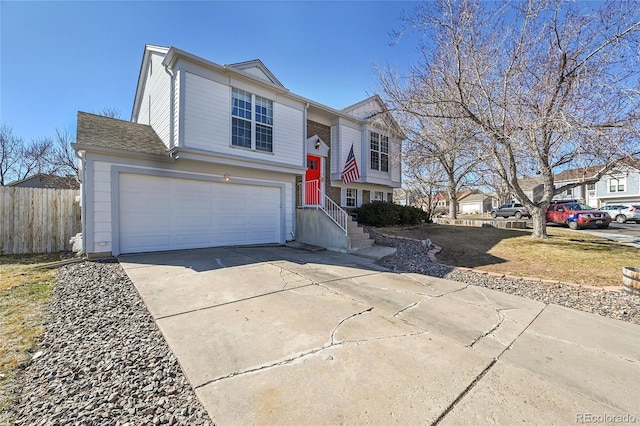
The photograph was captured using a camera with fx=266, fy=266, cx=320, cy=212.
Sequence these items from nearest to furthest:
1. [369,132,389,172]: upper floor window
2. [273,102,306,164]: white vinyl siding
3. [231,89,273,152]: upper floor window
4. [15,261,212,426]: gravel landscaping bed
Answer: [15,261,212,426]: gravel landscaping bed < [231,89,273,152]: upper floor window < [273,102,306,164]: white vinyl siding < [369,132,389,172]: upper floor window

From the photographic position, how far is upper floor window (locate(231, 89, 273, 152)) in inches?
341

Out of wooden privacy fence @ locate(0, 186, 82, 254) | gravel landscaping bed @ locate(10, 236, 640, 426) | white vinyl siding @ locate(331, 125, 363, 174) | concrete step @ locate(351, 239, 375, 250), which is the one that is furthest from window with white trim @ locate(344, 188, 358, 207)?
wooden privacy fence @ locate(0, 186, 82, 254)

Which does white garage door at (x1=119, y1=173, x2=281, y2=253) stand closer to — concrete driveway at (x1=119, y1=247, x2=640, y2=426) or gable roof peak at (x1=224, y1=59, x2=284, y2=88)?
concrete driveway at (x1=119, y1=247, x2=640, y2=426)

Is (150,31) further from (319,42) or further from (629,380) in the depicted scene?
(629,380)

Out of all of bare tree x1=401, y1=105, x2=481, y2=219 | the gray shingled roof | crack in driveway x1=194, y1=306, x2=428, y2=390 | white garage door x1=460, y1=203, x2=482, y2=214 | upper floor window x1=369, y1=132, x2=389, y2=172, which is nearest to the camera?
crack in driveway x1=194, y1=306, x2=428, y2=390

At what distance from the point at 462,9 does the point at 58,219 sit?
42.6 feet

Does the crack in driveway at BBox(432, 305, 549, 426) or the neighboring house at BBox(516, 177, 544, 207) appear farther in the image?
the neighboring house at BBox(516, 177, 544, 207)

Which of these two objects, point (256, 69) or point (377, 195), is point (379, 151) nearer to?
point (377, 195)

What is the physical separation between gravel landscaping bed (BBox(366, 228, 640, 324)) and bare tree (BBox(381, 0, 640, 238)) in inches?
141

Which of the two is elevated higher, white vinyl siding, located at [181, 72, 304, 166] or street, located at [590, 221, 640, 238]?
white vinyl siding, located at [181, 72, 304, 166]

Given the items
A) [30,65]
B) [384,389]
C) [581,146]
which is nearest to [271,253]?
[384,389]

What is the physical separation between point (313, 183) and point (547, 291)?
298 inches

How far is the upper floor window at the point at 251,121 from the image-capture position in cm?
867

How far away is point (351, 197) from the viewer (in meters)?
14.2
